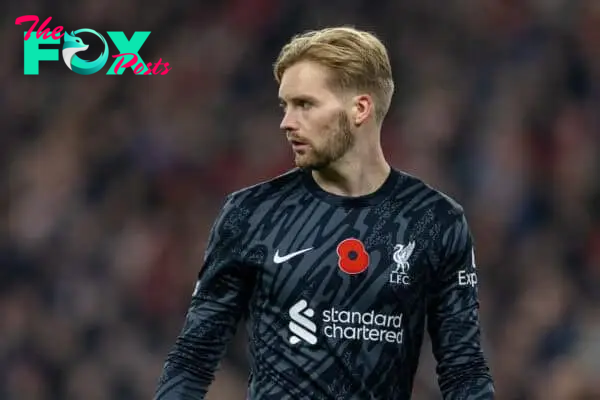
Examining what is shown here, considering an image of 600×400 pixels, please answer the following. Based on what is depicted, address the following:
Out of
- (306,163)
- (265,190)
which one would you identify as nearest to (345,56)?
(306,163)

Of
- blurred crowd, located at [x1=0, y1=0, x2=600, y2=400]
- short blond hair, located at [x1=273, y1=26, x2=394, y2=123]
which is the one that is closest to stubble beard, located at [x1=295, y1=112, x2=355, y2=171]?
short blond hair, located at [x1=273, y1=26, x2=394, y2=123]

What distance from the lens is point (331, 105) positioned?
4289 millimetres

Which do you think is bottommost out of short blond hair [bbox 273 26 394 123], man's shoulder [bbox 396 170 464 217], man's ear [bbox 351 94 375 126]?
man's shoulder [bbox 396 170 464 217]

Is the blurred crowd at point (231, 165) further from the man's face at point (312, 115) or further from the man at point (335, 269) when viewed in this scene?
the man's face at point (312, 115)

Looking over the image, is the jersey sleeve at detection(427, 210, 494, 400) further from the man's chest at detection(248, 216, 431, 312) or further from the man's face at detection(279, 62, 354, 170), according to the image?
the man's face at detection(279, 62, 354, 170)

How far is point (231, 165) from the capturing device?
9781 millimetres

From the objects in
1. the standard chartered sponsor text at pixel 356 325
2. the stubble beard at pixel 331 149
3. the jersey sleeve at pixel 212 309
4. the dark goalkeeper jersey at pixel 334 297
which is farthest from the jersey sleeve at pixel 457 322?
the jersey sleeve at pixel 212 309

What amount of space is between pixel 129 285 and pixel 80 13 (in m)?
2.35

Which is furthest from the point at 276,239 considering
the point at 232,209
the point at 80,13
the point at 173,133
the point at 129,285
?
the point at 80,13

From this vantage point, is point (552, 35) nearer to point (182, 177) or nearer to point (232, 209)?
point (182, 177)

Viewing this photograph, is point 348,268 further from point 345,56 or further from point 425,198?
point 345,56

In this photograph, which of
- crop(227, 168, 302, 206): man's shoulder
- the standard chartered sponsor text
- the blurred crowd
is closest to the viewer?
the standard chartered sponsor text

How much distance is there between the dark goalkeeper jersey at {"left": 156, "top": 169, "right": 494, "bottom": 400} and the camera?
4.27m

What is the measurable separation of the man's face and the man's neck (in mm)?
76
